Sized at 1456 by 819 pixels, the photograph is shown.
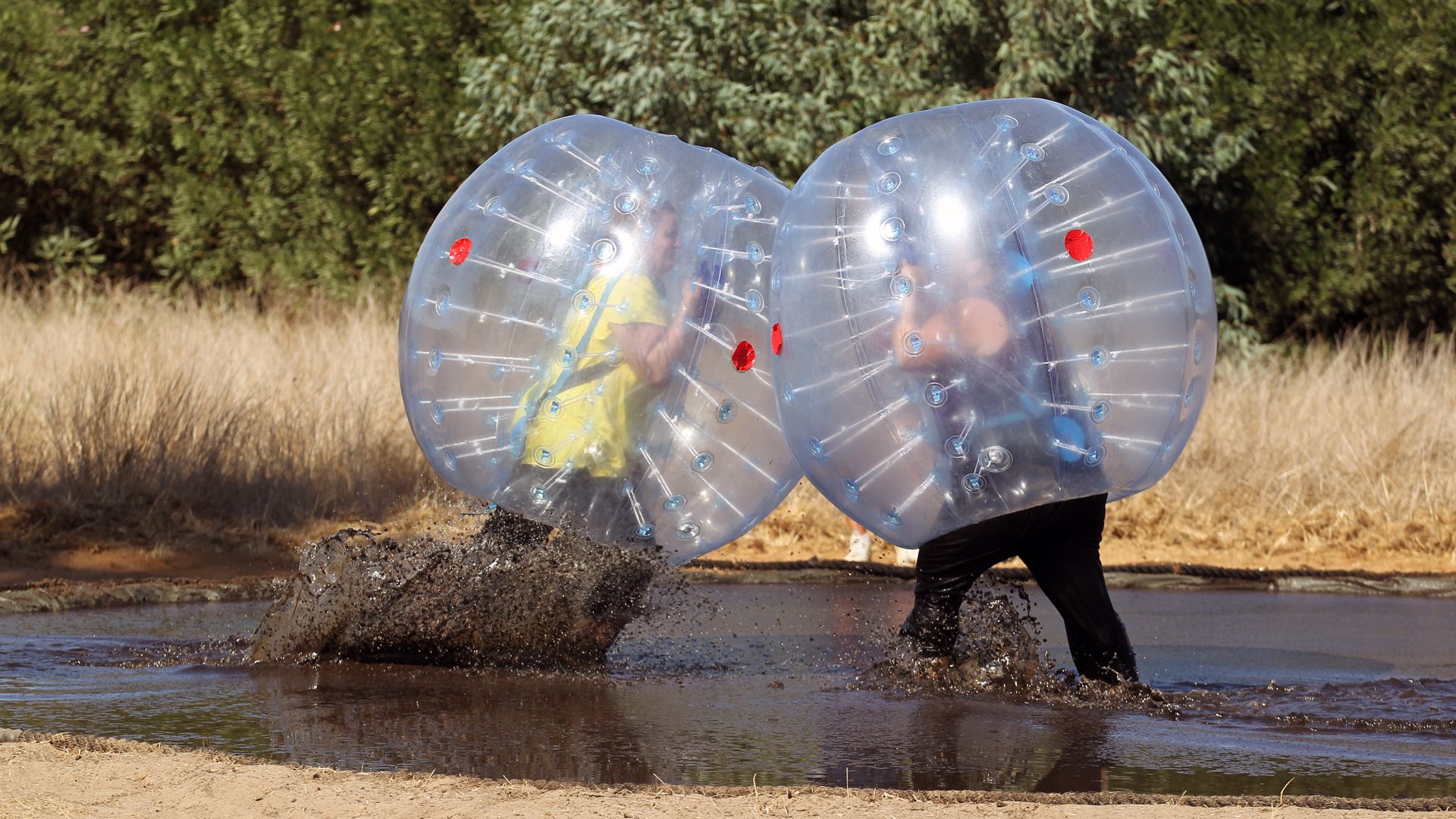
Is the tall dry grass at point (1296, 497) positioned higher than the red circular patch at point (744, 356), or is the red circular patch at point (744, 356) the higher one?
the red circular patch at point (744, 356)

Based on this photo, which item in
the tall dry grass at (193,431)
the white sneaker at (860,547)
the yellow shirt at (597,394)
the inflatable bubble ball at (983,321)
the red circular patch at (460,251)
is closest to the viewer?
the inflatable bubble ball at (983,321)

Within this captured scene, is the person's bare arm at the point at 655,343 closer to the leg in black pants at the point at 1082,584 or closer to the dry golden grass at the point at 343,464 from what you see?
the leg in black pants at the point at 1082,584

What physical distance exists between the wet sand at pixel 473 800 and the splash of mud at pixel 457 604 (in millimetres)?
1815

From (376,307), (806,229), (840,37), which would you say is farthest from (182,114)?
(806,229)

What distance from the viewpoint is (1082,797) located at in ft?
13.4

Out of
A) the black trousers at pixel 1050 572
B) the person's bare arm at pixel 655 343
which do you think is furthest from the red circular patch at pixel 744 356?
the black trousers at pixel 1050 572

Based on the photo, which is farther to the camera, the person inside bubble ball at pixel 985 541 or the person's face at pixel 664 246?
the person's face at pixel 664 246

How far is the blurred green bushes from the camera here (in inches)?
567

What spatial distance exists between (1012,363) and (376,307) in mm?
11244

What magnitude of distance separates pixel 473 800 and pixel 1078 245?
7.38ft

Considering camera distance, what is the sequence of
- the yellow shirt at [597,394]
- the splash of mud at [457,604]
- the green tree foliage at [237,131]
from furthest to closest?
A: the green tree foliage at [237,131]
the splash of mud at [457,604]
the yellow shirt at [597,394]

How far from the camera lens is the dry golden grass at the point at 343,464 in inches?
393

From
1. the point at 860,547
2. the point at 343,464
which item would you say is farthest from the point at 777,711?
the point at 343,464

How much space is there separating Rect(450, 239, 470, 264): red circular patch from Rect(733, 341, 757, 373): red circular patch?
96 cm
